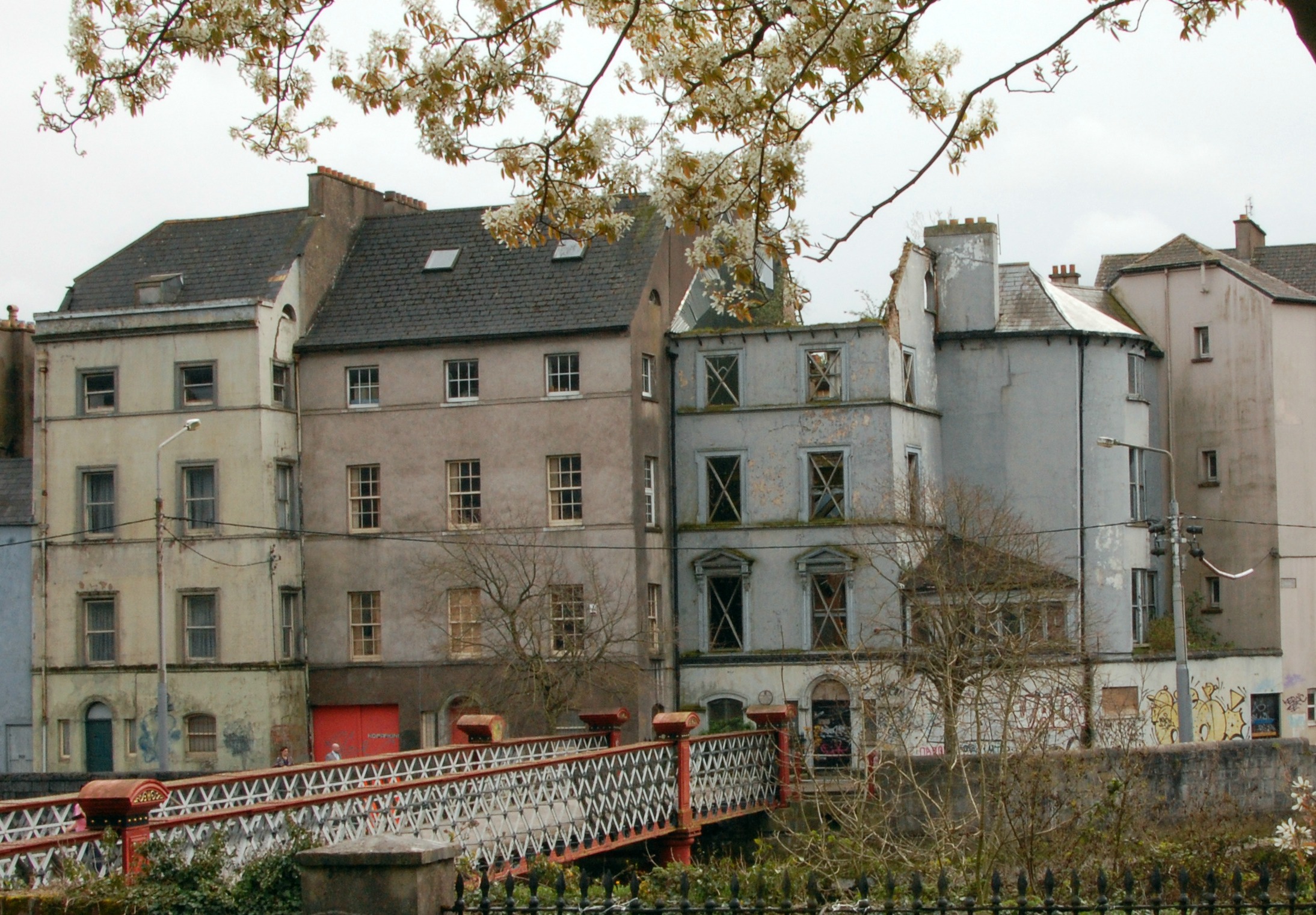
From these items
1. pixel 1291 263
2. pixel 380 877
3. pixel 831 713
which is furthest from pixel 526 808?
pixel 1291 263

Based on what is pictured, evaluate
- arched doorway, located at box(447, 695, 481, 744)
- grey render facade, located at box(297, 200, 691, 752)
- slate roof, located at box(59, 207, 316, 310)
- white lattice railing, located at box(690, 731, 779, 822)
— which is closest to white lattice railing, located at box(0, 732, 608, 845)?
white lattice railing, located at box(690, 731, 779, 822)

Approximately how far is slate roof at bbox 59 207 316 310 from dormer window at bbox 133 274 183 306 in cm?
17

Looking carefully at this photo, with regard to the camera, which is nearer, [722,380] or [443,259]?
[722,380]

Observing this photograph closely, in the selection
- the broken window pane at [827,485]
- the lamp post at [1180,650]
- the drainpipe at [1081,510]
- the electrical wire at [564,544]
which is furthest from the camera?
the broken window pane at [827,485]

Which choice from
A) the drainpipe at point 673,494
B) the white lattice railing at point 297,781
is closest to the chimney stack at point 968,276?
the drainpipe at point 673,494

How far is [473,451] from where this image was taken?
1804 inches

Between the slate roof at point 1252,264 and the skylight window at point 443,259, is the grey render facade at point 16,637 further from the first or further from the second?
the slate roof at point 1252,264

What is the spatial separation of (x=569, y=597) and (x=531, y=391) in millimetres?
5224

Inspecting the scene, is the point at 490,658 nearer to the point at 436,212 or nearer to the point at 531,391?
the point at 531,391

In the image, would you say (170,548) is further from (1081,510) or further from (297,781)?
(1081,510)

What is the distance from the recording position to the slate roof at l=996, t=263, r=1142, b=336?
47719mm

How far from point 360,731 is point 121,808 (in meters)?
29.4

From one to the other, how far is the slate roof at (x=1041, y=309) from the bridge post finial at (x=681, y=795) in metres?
20.4

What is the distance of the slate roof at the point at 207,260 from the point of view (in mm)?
47031
